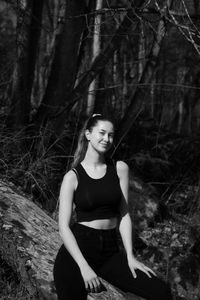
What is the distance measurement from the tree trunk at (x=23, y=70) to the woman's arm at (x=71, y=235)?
13.9 ft

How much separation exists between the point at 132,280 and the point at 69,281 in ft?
1.36

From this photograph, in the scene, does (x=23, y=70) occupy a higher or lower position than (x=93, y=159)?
higher

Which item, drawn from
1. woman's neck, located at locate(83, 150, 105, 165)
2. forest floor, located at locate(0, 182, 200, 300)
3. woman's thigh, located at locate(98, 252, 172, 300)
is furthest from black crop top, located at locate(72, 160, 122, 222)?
forest floor, located at locate(0, 182, 200, 300)

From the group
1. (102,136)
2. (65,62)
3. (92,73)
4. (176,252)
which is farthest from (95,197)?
(65,62)

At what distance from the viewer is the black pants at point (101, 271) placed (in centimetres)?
332

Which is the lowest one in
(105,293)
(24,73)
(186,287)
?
(186,287)

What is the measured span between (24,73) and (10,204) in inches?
127

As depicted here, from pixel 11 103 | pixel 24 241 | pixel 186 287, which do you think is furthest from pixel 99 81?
pixel 24 241

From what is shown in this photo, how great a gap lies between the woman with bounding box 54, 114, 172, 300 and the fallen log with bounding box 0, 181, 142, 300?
66cm

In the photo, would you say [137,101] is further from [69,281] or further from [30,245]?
[69,281]

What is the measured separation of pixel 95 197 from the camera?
3561 millimetres

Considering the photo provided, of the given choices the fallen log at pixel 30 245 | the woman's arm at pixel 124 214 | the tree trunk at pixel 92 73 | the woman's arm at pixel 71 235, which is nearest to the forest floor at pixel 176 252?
the tree trunk at pixel 92 73

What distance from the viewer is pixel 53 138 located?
8062mm

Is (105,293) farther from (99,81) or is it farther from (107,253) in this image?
(99,81)
